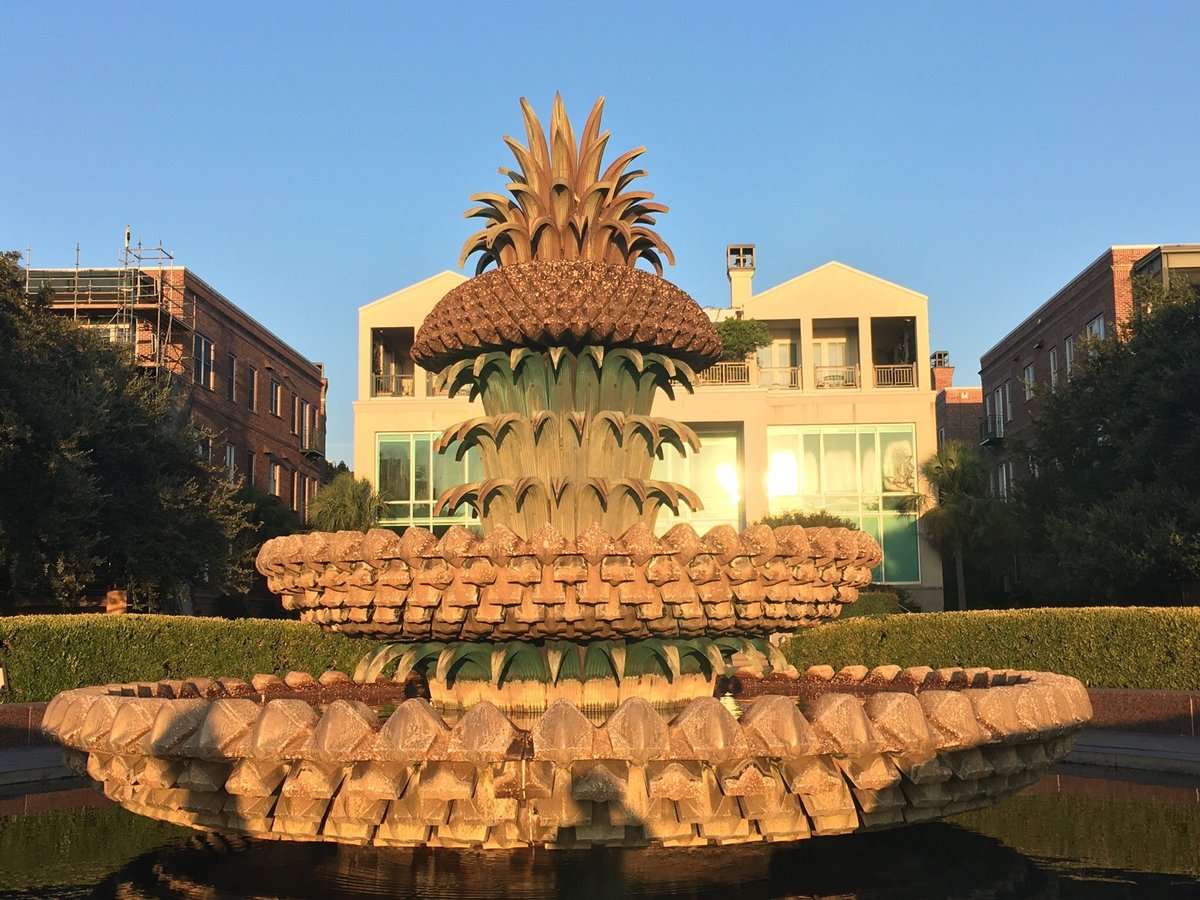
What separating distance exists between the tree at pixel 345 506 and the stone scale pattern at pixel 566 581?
27918 millimetres

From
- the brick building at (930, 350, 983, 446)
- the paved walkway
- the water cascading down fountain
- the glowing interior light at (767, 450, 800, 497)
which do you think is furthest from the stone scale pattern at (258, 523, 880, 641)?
the brick building at (930, 350, 983, 446)

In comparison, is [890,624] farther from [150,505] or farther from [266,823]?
[150,505]

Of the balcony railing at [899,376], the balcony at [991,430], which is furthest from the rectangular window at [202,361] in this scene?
the balcony at [991,430]

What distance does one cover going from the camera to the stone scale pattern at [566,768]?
4.57 metres

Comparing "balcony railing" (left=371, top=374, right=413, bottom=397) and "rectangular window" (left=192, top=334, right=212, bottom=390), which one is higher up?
"rectangular window" (left=192, top=334, right=212, bottom=390)

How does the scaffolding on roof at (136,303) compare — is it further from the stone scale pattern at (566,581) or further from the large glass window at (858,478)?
the stone scale pattern at (566,581)

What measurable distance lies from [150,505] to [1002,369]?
41.1 m

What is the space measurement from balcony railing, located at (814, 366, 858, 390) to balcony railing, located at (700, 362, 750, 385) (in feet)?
10.5

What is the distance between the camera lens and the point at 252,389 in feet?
155

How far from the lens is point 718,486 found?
1483 inches

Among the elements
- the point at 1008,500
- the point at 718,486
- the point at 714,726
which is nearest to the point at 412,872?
the point at 714,726

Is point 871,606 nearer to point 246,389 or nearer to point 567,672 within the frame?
point 567,672

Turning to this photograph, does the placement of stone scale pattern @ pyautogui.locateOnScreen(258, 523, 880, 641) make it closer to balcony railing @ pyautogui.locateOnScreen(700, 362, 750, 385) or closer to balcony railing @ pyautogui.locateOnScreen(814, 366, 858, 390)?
balcony railing @ pyautogui.locateOnScreen(700, 362, 750, 385)

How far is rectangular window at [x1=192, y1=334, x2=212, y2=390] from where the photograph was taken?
1596 inches
